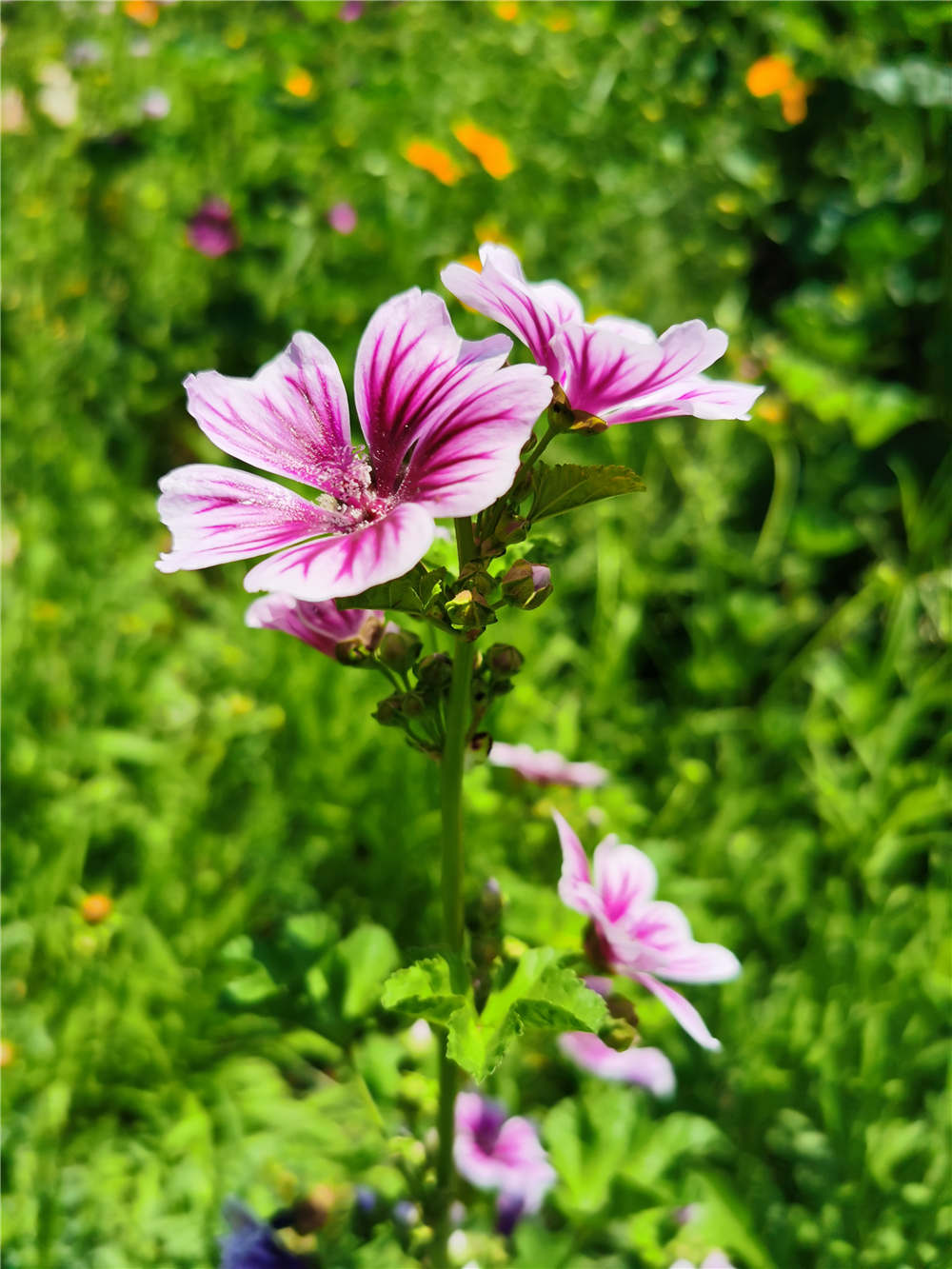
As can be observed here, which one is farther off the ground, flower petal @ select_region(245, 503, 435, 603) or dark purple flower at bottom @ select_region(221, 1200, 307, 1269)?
flower petal @ select_region(245, 503, 435, 603)

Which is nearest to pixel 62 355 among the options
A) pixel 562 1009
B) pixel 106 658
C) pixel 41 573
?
pixel 41 573

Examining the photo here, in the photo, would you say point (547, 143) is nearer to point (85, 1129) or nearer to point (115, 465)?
point (115, 465)

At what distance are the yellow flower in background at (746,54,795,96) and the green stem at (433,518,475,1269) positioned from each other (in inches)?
85.4

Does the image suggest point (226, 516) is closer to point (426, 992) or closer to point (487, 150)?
point (426, 992)

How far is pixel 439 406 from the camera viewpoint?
0.77 m

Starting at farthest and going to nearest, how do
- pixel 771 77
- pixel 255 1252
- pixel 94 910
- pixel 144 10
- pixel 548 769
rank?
1. pixel 144 10
2. pixel 771 77
3. pixel 94 910
4. pixel 548 769
5. pixel 255 1252

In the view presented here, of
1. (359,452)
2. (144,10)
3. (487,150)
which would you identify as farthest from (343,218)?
(359,452)

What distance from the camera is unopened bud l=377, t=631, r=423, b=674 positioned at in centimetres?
87

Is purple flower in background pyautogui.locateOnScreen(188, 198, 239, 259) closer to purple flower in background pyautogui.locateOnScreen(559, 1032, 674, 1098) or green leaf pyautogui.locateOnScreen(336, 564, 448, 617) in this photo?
purple flower in background pyautogui.locateOnScreen(559, 1032, 674, 1098)

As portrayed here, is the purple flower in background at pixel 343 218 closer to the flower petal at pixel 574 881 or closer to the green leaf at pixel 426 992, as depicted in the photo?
the flower petal at pixel 574 881

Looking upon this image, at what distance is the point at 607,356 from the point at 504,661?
26 cm

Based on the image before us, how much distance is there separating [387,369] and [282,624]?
0.27 m

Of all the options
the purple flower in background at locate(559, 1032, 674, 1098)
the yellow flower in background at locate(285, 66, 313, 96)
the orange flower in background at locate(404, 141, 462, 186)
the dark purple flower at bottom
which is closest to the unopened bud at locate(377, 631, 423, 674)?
the purple flower in background at locate(559, 1032, 674, 1098)

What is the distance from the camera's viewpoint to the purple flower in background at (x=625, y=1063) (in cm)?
139
